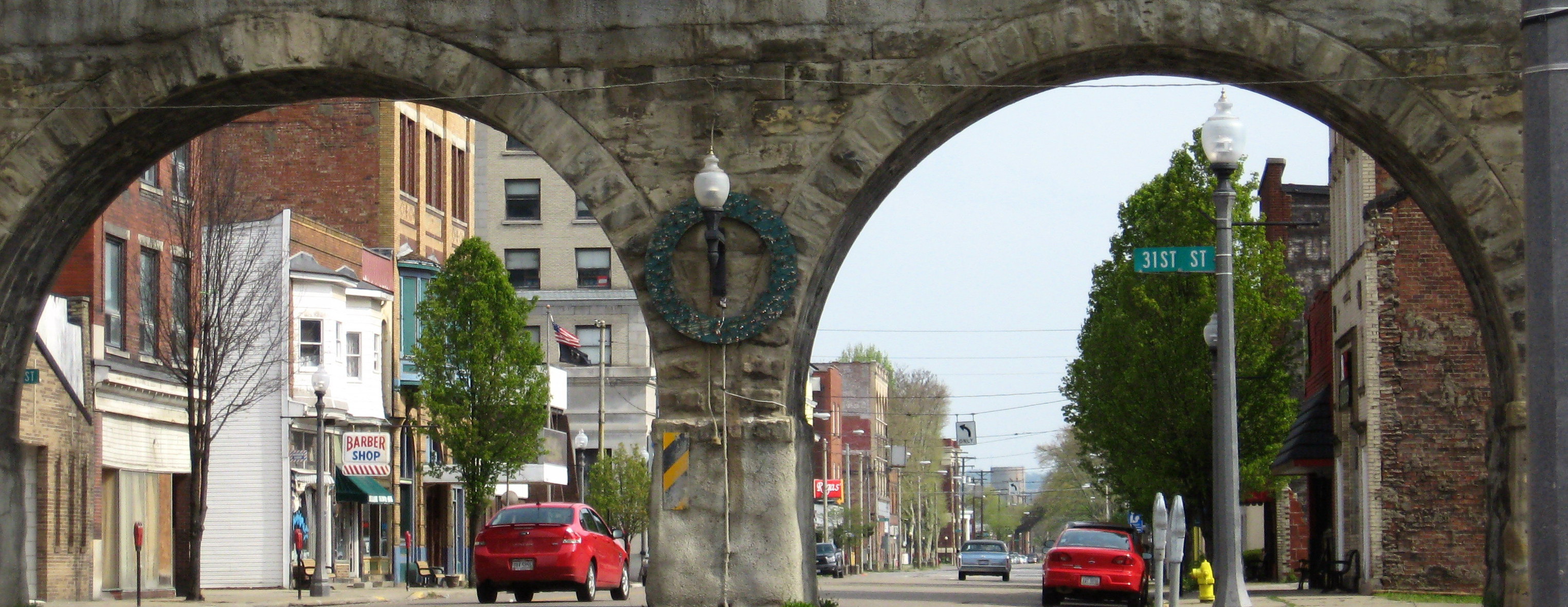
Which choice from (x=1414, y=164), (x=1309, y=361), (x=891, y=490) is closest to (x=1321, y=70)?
(x=1414, y=164)

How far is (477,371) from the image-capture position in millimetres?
40781

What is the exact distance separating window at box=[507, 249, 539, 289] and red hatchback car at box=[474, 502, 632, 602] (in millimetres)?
43080

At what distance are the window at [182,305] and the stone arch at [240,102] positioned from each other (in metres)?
15.3

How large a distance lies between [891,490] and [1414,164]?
11556cm

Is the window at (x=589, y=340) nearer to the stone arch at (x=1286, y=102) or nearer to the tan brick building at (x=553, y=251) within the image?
the tan brick building at (x=553, y=251)

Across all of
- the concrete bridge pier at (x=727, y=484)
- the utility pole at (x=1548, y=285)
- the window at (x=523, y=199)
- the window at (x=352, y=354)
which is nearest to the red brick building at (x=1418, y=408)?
the concrete bridge pier at (x=727, y=484)

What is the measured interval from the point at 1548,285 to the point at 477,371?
1377 inches

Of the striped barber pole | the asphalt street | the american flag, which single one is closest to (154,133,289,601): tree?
the striped barber pole

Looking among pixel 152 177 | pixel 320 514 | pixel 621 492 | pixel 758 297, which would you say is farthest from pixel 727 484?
pixel 621 492

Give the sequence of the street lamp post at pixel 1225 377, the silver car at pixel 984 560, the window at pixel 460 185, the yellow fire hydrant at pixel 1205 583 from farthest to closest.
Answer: the silver car at pixel 984 560 → the window at pixel 460 185 → the yellow fire hydrant at pixel 1205 583 → the street lamp post at pixel 1225 377

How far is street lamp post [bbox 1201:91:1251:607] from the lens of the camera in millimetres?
15320

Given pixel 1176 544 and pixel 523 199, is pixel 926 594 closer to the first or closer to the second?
pixel 1176 544

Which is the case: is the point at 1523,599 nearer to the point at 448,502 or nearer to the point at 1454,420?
the point at 1454,420

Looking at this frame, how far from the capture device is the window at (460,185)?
2109 inches
